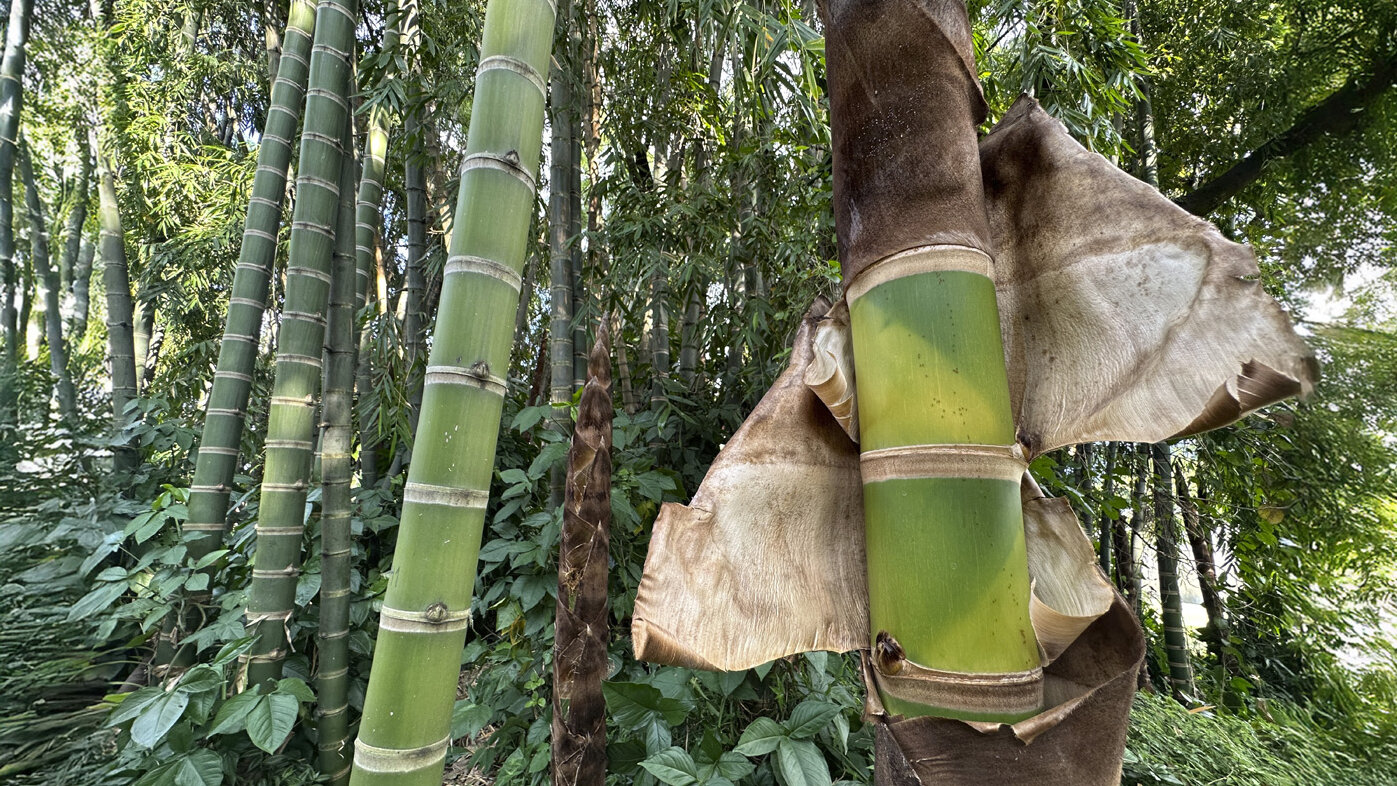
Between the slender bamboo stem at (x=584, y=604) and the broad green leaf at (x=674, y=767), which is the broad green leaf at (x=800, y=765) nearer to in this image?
the broad green leaf at (x=674, y=767)

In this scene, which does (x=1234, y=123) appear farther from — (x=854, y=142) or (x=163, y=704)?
(x=163, y=704)

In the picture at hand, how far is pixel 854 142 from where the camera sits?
0.61 m

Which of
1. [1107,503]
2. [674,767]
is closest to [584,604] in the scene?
[674,767]

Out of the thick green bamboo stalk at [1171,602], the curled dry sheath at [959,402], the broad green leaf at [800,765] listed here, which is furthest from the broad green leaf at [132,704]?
the thick green bamboo stalk at [1171,602]

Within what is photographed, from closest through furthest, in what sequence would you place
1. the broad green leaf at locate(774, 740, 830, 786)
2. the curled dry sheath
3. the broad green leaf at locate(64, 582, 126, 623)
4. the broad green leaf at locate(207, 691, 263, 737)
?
the curled dry sheath
the broad green leaf at locate(774, 740, 830, 786)
the broad green leaf at locate(207, 691, 263, 737)
the broad green leaf at locate(64, 582, 126, 623)

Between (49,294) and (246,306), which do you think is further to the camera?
(49,294)

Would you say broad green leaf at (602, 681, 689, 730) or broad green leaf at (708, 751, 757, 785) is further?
broad green leaf at (602, 681, 689, 730)

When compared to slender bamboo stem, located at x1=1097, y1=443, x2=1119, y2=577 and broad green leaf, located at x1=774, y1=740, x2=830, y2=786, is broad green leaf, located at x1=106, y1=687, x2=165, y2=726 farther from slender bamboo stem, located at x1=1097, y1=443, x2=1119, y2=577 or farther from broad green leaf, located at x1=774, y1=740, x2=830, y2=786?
slender bamboo stem, located at x1=1097, y1=443, x2=1119, y2=577

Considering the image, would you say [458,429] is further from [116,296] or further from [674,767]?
[116,296]

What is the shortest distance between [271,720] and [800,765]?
1.25 m

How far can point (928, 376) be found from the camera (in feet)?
1.74

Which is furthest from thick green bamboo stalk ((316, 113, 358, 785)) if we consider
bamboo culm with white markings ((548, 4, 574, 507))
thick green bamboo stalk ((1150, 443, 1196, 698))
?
thick green bamboo stalk ((1150, 443, 1196, 698))

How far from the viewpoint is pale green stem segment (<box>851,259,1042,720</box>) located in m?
0.50

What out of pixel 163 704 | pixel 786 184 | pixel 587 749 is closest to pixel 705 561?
pixel 587 749
